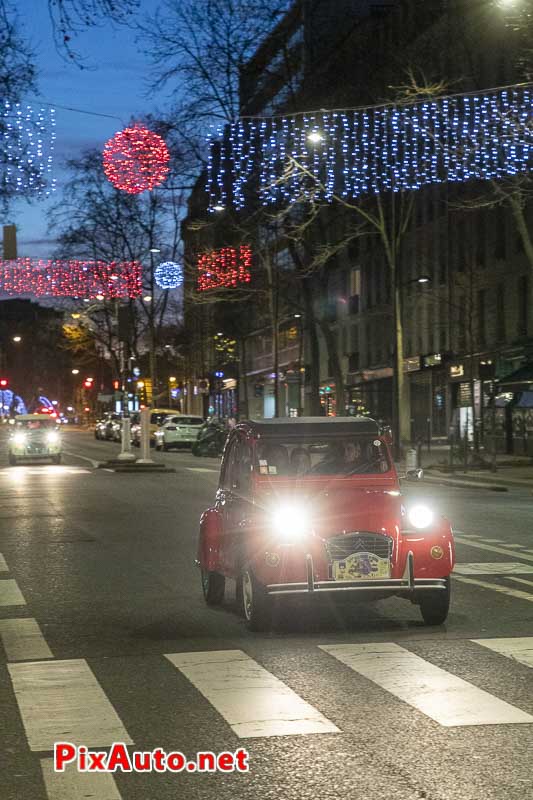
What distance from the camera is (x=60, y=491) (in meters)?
30.8

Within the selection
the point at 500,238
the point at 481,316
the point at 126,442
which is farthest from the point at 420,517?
the point at 481,316

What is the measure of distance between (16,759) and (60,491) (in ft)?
79.6

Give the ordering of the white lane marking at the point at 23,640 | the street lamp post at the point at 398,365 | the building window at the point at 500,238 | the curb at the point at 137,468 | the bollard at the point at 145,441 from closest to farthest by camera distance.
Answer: the white lane marking at the point at 23,640 → the curb at the point at 137,468 → the bollard at the point at 145,441 → the street lamp post at the point at 398,365 → the building window at the point at 500,238

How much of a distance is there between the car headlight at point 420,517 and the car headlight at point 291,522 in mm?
833

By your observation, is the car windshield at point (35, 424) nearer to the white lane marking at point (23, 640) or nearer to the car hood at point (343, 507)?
the white lane marking at point (23, 640)

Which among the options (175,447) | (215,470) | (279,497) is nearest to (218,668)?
(279,497)

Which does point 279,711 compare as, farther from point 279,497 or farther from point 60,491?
point 60,491

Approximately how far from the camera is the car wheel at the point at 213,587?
12.4 m

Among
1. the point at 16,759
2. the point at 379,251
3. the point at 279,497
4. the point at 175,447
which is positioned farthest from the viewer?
the point at 379,251

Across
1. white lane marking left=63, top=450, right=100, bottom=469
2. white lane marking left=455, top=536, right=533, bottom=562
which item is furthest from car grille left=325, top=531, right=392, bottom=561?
white lane marking left=63, top=450, right=100, bottom=469

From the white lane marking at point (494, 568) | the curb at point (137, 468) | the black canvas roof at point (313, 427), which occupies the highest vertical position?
the black canvas roof at point (313, 427)

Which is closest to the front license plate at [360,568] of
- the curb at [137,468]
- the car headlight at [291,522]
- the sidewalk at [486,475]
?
the car headlight at [291,522]

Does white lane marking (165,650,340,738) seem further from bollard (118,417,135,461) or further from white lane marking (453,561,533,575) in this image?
bollard (118,417,135,461)

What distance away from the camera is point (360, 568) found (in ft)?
35.0
